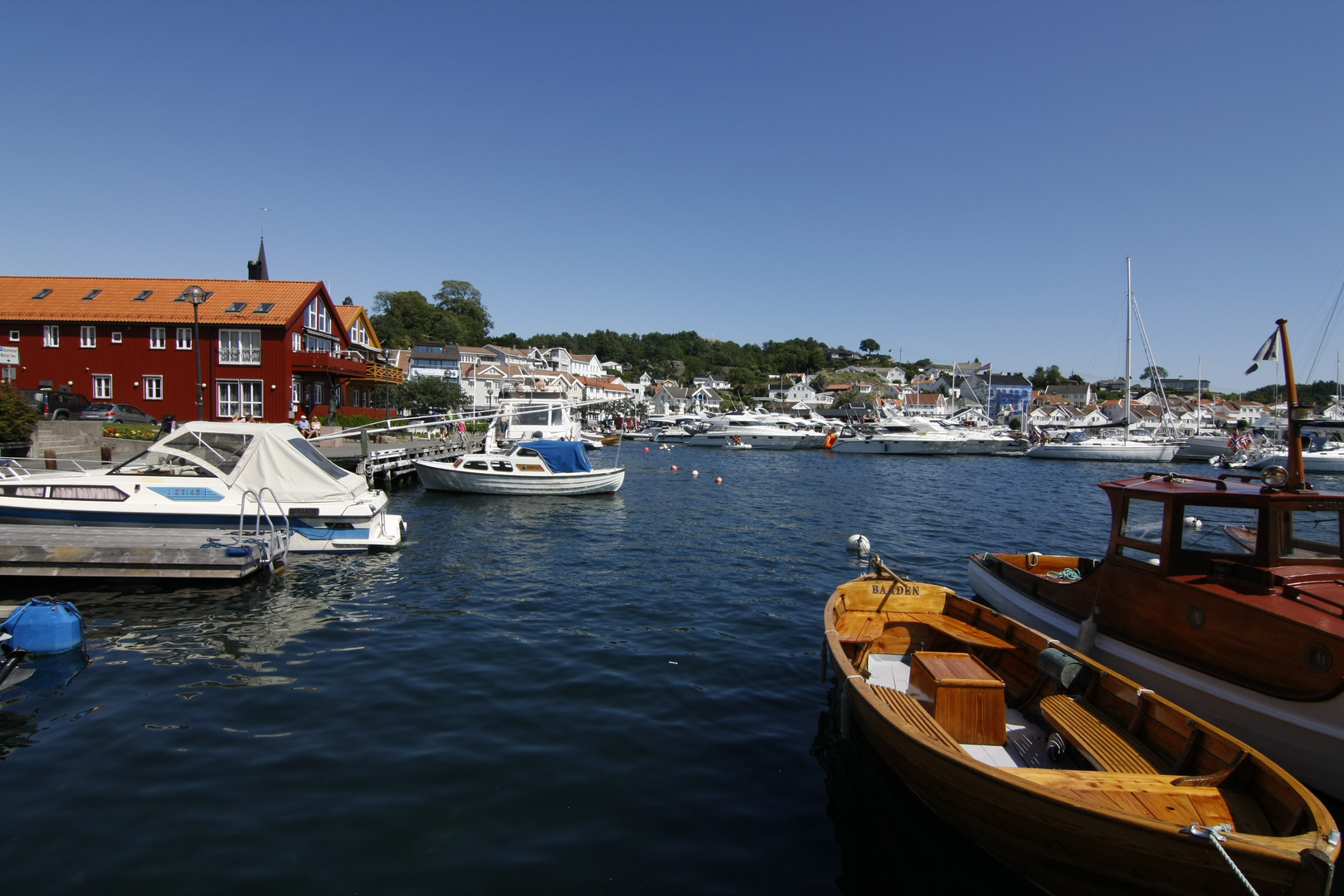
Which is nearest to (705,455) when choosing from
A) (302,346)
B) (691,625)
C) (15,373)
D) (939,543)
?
(302,346)

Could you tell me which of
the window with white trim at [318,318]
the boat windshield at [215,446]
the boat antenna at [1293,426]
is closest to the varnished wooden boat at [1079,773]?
the boat antenna at [1293,426]

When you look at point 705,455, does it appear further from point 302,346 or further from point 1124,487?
point 1124,487

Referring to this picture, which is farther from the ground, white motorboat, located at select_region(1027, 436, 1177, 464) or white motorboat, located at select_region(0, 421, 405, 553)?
white motorboat, located at select_region(0, 421, 405, 553)

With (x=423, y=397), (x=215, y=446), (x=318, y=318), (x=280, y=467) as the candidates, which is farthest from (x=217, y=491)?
(x=423, y=397)

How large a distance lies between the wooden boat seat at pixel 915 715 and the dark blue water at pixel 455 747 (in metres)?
0.86

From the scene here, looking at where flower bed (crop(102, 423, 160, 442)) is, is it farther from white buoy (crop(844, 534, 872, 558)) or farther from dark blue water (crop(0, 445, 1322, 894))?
white buoy (crop(844, 534, 872, 558))

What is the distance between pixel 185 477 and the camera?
15.5 meters

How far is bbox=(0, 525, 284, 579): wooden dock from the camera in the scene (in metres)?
12.0

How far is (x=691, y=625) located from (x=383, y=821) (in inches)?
258

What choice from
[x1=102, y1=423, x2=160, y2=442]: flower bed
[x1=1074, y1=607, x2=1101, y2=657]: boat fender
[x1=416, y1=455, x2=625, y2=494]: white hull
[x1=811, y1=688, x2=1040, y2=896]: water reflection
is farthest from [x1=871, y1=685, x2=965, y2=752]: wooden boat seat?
[x1=102, y1=423, x2=160, y2=442]: flower bed

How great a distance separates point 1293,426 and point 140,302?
46.6 meters

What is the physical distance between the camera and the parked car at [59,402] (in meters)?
Result: 28.4

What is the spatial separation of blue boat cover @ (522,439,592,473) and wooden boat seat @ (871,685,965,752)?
2179 cm

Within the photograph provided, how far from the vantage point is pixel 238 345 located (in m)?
36.3
